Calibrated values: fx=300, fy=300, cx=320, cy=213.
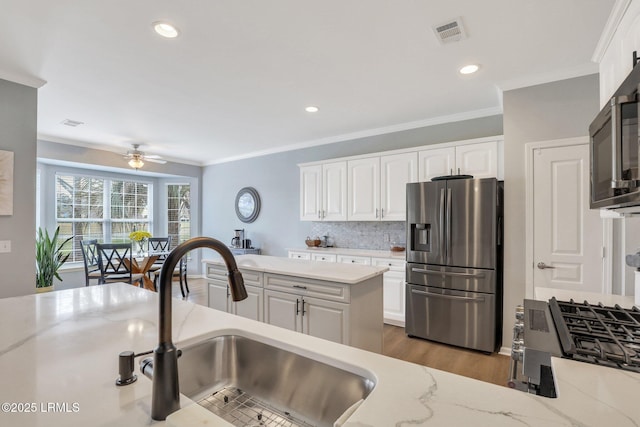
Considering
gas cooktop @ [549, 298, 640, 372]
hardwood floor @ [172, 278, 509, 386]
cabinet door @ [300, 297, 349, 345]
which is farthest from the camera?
hardwood floor @ [172, 278, 509, 386]

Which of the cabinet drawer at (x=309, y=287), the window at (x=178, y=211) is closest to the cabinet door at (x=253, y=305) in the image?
the cabinet drawer at (x=309, y=287)

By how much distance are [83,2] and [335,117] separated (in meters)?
2.69

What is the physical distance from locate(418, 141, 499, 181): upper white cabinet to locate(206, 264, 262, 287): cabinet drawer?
2343 millimetres

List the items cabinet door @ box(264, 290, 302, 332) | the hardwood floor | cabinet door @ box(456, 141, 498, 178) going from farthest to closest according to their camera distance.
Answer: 1. cabinet door @ box(456, 141, 498, 178)
2. the hardwood floor
3. cabinet door @ box(264, 290, 302, 332)

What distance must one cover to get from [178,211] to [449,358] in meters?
6.30

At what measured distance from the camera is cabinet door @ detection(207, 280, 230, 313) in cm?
303

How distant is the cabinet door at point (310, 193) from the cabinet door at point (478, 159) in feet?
6.82

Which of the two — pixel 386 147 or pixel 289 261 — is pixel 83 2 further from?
pixel 386 147

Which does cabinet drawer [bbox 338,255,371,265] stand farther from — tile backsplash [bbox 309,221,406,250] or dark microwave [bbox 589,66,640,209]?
dark microwave [bbox 589,66,640,209]

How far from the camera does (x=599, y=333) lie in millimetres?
1108

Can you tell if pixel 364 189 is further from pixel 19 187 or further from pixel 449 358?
pixel 19 187

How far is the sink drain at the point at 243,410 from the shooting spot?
0.99 meters

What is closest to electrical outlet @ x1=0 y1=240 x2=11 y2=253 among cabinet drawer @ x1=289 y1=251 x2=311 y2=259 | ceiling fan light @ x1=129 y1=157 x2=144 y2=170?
ceiling fan light @ x1=129 y1=157 x2=144 y2=170

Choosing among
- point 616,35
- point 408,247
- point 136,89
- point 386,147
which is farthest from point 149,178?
point 616,35
